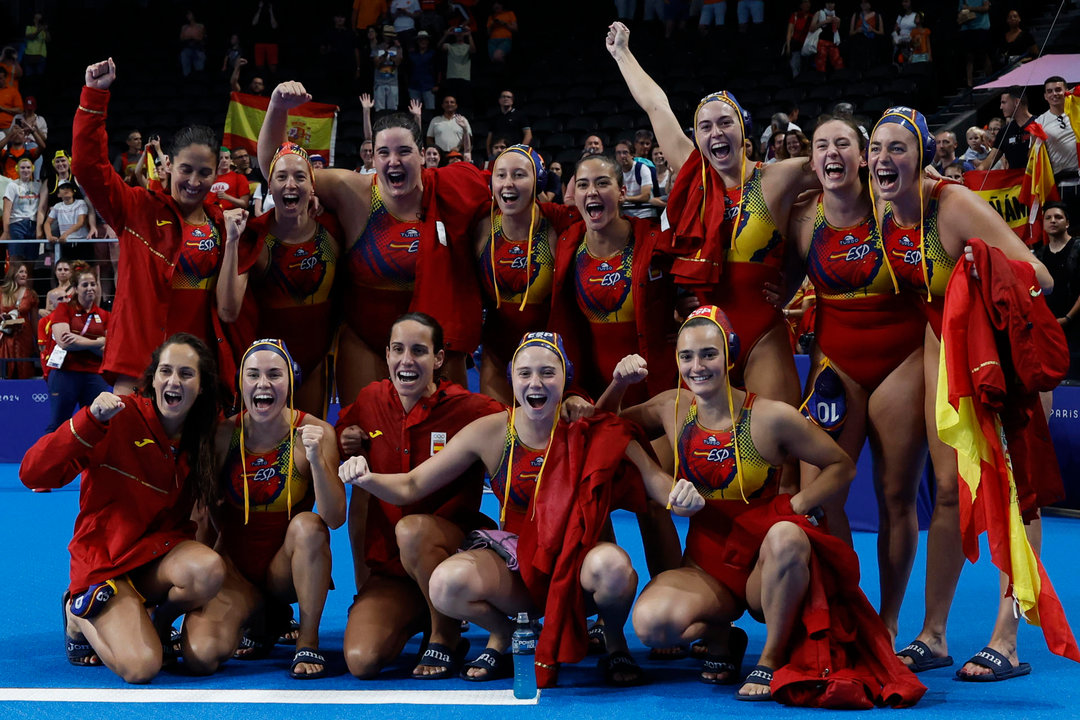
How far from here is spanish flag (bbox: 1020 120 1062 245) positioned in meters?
8.94

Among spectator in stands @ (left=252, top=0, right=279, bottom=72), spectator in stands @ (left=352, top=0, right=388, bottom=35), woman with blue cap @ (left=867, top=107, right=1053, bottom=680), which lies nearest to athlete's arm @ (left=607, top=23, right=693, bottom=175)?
woman with blue cap @ (left=867, top=107, right=1053, bottom=680)

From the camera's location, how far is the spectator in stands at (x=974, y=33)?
13.2 metres

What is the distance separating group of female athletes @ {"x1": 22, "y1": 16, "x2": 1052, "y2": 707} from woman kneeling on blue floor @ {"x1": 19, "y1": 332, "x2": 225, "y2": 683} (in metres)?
0.01

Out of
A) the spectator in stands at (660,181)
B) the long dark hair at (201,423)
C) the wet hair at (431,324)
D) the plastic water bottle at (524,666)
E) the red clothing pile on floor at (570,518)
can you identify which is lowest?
the plastic water bottle at (524,666)

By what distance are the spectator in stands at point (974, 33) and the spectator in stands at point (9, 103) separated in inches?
463

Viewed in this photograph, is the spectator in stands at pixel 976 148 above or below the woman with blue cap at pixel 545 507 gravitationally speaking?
above

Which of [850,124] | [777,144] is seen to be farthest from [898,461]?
[777,144]

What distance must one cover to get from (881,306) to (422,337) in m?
1.71

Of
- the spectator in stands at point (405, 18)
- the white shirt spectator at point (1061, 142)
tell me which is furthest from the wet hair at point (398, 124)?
the spectator in stands at point (405, 18)

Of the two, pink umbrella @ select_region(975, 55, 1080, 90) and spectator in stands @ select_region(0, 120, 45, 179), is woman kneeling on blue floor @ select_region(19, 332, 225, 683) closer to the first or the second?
pink umbrella @ select_region(975, 55, 1080, 90)

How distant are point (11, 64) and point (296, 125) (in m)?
5.74

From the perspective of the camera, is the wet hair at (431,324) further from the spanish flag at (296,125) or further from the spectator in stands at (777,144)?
the spanish flag at (296,125)

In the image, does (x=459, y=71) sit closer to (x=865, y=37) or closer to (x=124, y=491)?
(x=865, y=37)

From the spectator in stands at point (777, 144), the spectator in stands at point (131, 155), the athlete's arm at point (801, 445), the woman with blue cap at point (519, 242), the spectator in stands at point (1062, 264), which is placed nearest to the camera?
the athlete's arm at point (801, 445)
